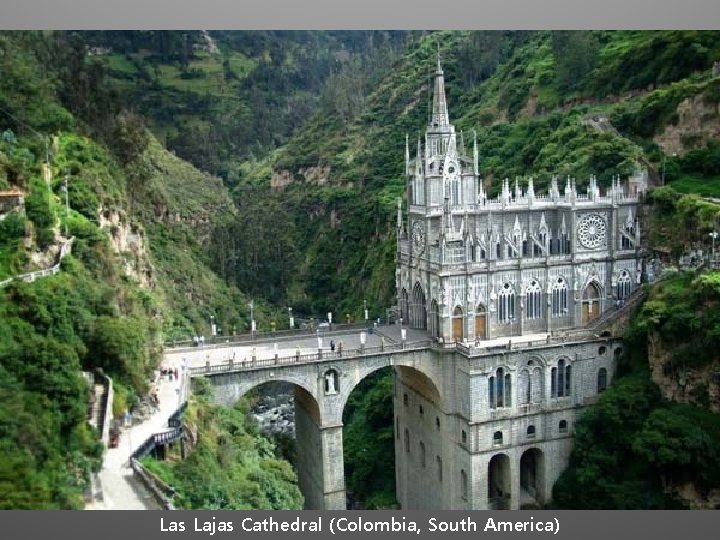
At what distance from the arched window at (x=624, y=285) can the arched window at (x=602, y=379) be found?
15.5 ft

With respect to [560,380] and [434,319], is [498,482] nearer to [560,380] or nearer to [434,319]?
[560,380]

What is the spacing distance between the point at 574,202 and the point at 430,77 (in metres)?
53.5

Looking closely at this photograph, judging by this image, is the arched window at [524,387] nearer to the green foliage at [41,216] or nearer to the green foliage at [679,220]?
the green foliage at [679,220]

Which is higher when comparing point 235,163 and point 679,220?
point 235,163

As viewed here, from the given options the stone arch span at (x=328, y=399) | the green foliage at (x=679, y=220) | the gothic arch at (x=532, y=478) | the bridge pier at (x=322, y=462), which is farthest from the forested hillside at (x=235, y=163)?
the bridge pier at (x=322, y=462)

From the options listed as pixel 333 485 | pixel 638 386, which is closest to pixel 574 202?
pixel 638 386

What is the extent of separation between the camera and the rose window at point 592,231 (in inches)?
1993

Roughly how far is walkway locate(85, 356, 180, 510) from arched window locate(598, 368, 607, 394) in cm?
2404

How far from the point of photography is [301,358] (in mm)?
45031

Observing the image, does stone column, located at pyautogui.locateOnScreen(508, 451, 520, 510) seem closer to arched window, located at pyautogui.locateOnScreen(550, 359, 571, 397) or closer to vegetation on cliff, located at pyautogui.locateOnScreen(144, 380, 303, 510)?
arched window, located at pyautogui.locateOnScreen(550, 359, 571, 397)

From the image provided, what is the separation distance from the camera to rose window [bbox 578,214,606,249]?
5062 cm

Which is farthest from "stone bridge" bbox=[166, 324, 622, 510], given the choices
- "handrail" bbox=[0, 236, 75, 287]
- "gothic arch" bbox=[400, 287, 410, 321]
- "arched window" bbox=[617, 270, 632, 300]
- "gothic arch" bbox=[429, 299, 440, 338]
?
"handrail" bbox=[0, 236, 75, 287]

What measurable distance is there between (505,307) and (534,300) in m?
1.95

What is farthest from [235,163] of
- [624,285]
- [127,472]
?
[127,472]
